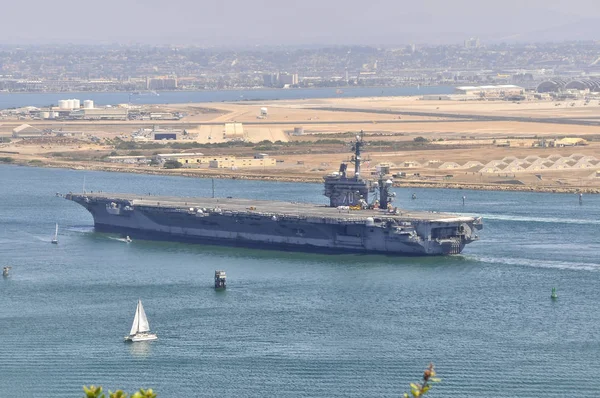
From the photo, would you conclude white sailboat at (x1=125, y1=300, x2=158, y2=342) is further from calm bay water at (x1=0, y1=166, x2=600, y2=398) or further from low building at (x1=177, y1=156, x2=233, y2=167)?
low building at (x1=177, y1=156, x2=233, y2=167)

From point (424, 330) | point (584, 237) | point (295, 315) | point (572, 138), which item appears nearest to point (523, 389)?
point (424, 330)

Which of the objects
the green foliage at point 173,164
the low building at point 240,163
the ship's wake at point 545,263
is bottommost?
the green foliage at point 173,164

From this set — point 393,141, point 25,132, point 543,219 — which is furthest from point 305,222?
point 25,132

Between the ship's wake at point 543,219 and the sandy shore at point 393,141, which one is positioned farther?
the sandy shore at point 393,141

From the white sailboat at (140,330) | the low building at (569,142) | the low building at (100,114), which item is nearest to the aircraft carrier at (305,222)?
the white sailboat at (140,330)

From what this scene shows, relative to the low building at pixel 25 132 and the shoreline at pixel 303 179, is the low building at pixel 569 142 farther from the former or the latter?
the low building at pixel 25 132

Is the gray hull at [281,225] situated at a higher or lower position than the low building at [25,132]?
higher

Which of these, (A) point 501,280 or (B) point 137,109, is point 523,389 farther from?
(B) point 137,109
